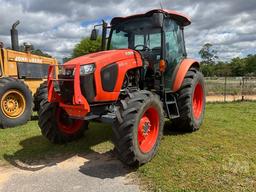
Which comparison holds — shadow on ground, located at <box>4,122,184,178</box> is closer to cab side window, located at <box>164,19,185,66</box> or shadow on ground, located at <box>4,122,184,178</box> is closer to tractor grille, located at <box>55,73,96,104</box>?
tractor grille, located at <box>55,73,96,104</box>

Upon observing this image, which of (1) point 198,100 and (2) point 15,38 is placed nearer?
(1) point 198,100

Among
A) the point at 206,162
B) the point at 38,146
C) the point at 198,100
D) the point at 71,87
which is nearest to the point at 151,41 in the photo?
the point at 71,87

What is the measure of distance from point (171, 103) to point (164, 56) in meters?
0.99

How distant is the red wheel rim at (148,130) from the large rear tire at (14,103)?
15.7 ft

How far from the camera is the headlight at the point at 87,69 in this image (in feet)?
18.3

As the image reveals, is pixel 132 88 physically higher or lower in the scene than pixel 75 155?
higher

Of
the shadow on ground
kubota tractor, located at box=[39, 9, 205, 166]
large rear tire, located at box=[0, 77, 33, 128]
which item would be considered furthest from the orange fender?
large rear tire, located at box=[0, 77, 33, 128]

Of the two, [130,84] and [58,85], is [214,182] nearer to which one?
[130,84]

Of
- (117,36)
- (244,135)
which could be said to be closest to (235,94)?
(244,135)

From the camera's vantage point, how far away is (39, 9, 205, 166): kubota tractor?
543 centimetres

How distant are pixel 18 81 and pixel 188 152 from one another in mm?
5467

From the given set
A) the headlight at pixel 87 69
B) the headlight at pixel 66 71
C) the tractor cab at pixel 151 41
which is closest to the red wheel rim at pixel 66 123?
the headlight at pixel 66 71

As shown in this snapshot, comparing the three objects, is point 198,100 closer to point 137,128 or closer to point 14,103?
point 137,128

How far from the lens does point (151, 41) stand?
23.3 feet
